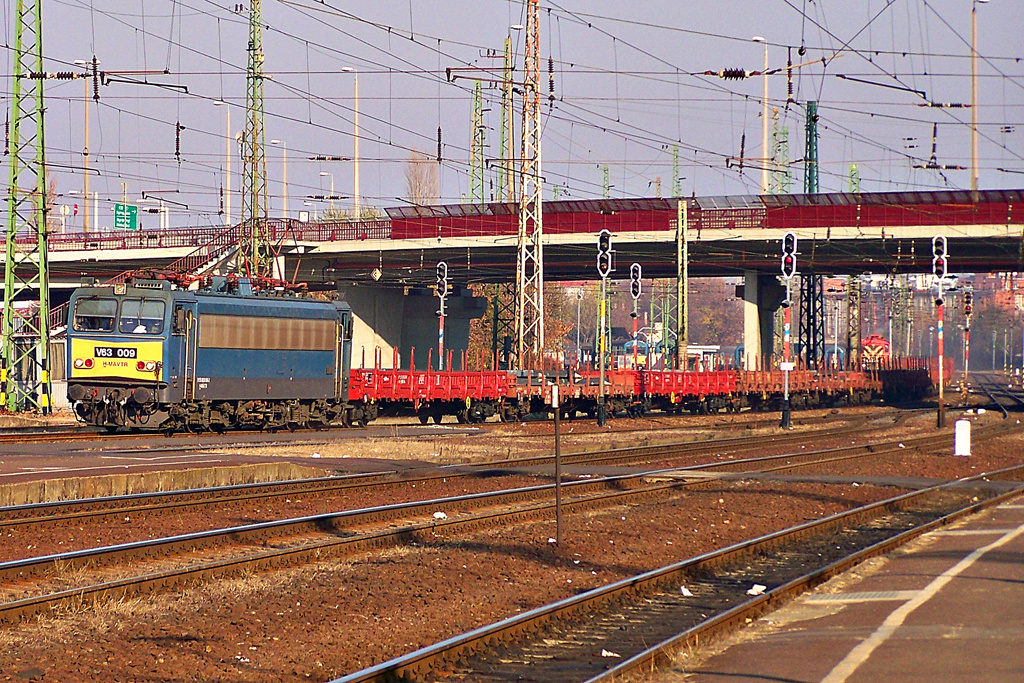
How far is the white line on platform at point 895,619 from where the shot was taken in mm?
9018

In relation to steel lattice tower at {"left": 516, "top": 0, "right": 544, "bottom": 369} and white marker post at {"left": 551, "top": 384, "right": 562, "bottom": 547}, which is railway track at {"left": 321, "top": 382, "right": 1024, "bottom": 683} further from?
steel lattice tower at {"left": 516, "top": 0, "right": 544, "bottom": 369}

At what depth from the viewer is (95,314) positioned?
31141 mm

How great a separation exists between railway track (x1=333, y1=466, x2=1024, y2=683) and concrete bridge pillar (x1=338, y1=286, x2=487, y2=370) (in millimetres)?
51712

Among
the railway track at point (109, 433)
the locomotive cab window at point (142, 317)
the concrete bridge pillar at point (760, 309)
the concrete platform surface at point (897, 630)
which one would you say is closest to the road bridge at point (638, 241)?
the concrete bridge pillar at point (760, 309)

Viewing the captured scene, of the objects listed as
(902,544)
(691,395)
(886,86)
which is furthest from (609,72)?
(902,544)

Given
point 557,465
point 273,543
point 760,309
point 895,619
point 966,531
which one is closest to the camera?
point 895,619

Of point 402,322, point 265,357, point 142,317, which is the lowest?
point 265,357

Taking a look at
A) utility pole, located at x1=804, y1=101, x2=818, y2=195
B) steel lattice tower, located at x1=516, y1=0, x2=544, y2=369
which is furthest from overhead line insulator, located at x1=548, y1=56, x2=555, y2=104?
utility pole, located at x1=804, y1=101, x2=818, y2=195

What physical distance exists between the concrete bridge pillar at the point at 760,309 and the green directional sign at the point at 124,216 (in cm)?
3461

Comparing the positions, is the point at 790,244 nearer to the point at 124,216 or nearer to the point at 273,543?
the point at 273,543

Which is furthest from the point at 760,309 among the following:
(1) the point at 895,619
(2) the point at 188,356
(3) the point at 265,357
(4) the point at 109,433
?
(1) the point at 895,619

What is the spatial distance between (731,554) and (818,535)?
114 inches

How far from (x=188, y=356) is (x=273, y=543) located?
53.9ft

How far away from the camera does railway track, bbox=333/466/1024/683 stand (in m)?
9.53
